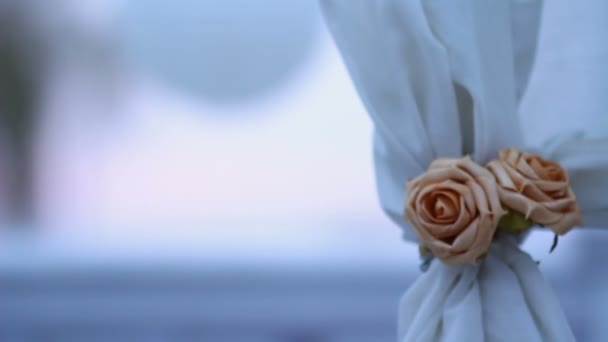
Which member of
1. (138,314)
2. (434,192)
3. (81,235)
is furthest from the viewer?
(81,235)

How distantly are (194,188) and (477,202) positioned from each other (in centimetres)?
79

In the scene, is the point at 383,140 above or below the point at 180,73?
below

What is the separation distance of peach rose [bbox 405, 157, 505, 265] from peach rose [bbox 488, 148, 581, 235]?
0.02m

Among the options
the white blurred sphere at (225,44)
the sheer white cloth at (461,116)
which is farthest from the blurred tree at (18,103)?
the sheer white cloth at (461,116)

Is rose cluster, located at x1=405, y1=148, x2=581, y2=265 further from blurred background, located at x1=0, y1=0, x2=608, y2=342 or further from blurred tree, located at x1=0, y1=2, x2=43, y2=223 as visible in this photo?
blurred tree, located at x1=0, y1=2, x2=43, y2=223

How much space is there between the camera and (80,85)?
4.16 feet

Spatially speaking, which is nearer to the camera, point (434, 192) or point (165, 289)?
point (434, 192)

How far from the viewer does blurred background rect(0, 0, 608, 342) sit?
112cm

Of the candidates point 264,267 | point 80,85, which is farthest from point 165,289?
point 80,85

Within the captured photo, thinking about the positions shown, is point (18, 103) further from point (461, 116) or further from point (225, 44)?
point (461, 116)

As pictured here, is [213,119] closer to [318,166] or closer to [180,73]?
[180,73]

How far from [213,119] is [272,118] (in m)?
0.11

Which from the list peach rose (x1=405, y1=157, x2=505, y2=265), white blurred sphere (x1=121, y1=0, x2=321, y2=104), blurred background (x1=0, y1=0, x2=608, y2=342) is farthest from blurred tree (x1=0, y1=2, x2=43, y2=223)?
peach rose (x1=405, y1=157, x2=505, y2=265)

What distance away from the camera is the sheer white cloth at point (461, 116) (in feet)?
1.86
